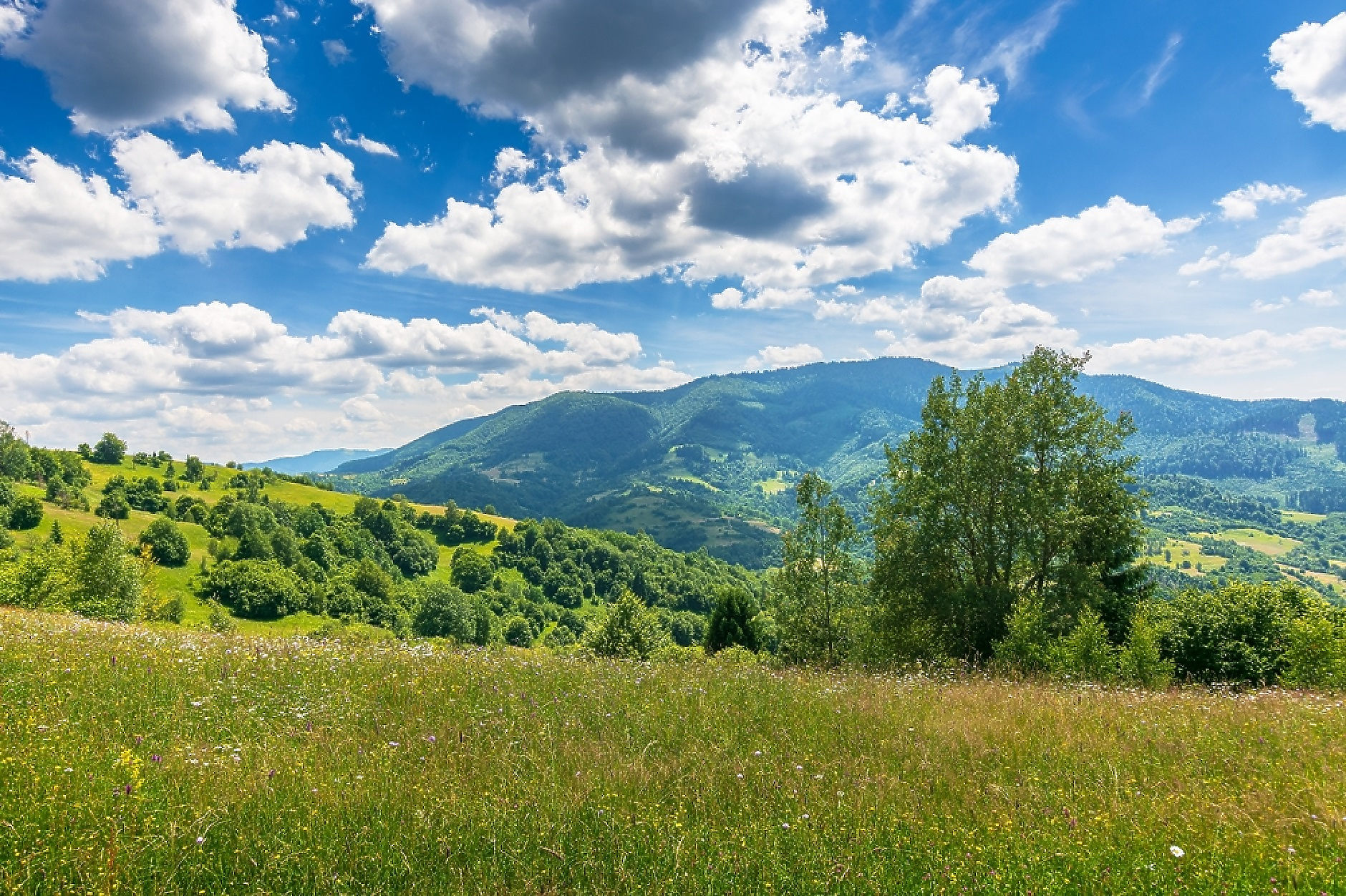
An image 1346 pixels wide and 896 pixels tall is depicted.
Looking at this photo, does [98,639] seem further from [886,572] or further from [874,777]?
[886,572]

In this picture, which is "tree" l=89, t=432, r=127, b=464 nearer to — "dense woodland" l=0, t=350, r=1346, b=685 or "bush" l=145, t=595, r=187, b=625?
"bush" l=145, t=595, r=187, b=625

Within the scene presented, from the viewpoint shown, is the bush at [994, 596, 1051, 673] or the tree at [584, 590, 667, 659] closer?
the bush at [994, 596, 1051, 673]

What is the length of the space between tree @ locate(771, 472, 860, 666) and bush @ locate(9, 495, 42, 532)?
456 feet

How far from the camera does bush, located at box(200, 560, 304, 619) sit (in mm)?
111125

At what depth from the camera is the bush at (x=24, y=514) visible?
103m

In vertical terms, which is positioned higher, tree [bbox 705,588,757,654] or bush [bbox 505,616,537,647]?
tree [bbox 705,588,757,654]

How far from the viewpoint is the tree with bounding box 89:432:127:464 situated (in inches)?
6462

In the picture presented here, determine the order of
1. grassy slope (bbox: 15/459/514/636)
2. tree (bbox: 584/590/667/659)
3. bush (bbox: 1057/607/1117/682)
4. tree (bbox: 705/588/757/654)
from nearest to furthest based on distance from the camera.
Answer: bush (bbox: 1057/607/1117/682) < tree (bbox: 584/590/667/659) < tree (bbox: 705/588/757/654) < grassy slope (bbox: 15/459/514/636)

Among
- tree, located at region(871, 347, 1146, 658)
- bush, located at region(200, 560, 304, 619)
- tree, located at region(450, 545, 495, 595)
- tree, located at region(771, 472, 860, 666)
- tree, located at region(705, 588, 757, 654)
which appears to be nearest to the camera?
tree, located at region(871, 347, 1146, 658)

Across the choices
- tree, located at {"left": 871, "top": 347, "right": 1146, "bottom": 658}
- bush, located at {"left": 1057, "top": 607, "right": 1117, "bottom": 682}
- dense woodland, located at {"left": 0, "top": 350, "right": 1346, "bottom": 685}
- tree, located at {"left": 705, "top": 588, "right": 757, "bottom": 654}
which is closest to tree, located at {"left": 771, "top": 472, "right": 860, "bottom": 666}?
dense woodland, located at {"left": 0, "top": 350, "right": 1346, "bottom": 685}

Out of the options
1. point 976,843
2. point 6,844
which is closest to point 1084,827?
point 976,843

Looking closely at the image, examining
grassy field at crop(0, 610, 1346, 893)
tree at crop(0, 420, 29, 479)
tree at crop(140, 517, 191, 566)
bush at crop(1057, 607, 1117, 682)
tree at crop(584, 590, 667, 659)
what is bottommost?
tree at crop(140, 517, 191, 566)

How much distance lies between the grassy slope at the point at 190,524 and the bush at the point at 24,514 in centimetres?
142

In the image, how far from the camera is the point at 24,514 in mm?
105312
